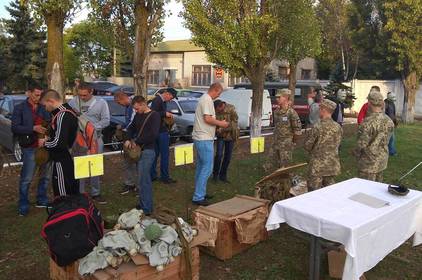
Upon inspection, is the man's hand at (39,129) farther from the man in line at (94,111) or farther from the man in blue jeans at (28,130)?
the man in line at (94,111)

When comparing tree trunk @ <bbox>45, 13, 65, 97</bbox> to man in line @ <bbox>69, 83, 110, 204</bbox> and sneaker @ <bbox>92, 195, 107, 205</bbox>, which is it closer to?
man in line @ <bbox>69, 83, 110, 204</bbox>

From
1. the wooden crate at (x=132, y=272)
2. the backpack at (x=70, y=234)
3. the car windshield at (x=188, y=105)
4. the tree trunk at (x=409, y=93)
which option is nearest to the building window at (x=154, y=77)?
the tree trunk at (x=409, y=93)

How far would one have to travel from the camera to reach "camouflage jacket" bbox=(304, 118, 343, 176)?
225 inches

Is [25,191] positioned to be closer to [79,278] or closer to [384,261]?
[79,278]

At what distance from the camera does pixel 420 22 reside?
2259cm

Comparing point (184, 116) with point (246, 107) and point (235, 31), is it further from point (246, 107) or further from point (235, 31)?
point (235, 31)

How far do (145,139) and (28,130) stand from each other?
5.83 ft

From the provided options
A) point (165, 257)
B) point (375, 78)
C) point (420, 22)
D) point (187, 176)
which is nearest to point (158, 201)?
point (187, 176)

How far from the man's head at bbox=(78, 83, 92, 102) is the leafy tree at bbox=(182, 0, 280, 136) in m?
5.30

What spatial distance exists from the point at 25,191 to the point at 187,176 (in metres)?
3.53

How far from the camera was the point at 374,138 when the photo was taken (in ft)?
19.3

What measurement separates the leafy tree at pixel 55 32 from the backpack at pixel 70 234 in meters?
6.78

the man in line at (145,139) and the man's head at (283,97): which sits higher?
the man's head at (283,97)

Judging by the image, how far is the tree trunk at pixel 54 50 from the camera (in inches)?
384
